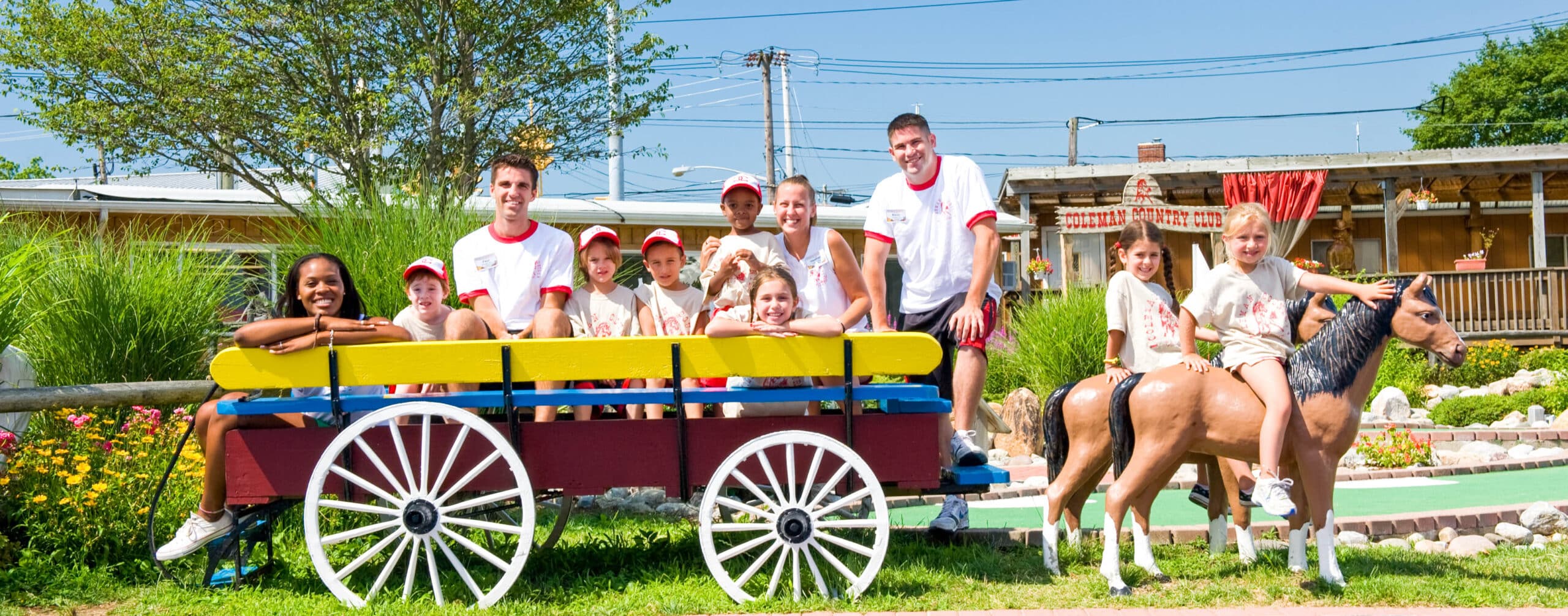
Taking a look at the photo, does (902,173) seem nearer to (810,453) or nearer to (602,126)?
(810,453)

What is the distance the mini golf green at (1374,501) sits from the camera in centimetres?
667

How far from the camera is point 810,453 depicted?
4469 mm

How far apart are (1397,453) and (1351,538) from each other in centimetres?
312

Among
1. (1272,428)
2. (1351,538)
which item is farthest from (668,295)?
(1351,538)

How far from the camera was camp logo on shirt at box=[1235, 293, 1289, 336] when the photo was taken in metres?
4.65

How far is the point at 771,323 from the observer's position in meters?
4.61

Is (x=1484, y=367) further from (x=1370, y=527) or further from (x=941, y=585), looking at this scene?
(x=941, y=585)

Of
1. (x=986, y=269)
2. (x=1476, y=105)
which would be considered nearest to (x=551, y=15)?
(x=986, y=269)

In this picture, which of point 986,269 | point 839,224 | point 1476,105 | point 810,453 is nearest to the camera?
point 810,453

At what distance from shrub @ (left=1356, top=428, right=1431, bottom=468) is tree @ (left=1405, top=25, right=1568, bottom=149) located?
42.2 metres

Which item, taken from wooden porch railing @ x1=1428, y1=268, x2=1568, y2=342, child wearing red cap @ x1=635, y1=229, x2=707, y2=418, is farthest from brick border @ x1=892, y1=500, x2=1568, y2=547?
wooden porch railing @ x1=1428, y1=268, x2=1568, y2=342

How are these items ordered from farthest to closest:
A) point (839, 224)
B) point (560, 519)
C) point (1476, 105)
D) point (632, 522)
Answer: point (1476, 105)
point (839, 224)
point (632, 522)
point (560, 519)

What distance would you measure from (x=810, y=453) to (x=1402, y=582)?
7.29 feet

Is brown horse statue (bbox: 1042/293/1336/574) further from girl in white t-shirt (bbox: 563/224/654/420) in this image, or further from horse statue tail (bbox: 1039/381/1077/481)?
girl in white t-shirt (bbox: 563/224/654/420)
